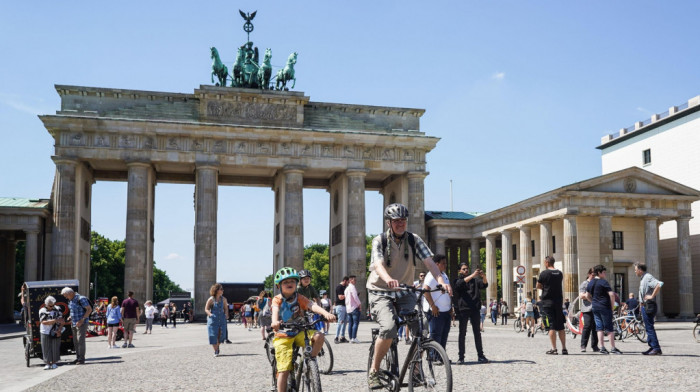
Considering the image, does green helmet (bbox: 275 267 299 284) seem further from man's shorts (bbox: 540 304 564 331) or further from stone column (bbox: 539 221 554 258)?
stone column (bbox: 539 221 554 258)

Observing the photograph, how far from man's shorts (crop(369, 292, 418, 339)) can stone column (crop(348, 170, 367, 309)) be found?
4409cm

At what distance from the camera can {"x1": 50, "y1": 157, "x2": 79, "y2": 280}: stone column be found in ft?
157

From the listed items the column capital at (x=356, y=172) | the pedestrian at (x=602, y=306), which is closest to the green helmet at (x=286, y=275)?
the pedestrian at (x=602, y=306)

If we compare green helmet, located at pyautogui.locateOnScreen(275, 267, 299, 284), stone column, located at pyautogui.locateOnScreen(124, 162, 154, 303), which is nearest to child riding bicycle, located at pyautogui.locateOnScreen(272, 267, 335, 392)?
green helmet, located at pyautogui.locateOnScreen(275, 267, 299, 284)

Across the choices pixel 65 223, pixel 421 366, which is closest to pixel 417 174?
pixel 65 223

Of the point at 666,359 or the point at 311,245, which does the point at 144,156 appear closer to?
the point at 666,359

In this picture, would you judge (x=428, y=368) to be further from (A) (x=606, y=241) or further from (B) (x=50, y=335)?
(A) (x=606, y=241)

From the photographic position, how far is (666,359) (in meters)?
15.1

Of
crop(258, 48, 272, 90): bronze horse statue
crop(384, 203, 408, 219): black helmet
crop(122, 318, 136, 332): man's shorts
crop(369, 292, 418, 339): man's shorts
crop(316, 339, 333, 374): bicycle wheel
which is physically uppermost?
crop(258, 48, 272, 90): bronze horse statue

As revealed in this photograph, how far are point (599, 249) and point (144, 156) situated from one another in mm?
31144

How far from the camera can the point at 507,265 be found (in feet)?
178

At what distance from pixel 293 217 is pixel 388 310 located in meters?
44.5

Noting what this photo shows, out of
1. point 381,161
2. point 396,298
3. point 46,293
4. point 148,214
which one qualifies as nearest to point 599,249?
point 381,161

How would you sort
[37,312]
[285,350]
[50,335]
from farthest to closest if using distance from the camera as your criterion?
[37,312], [50,335], [285,350]
